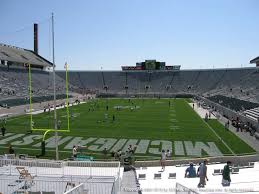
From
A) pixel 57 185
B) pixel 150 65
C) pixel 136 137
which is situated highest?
pixel 150 65

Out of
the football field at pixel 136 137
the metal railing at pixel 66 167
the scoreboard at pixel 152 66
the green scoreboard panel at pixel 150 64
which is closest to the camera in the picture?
the metal railing at pixel 66 167

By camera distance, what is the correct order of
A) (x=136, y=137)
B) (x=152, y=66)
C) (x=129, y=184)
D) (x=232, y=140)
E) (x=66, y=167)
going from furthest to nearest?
(x=152, y=66) → (x=136, y=137) → (x=232, y=140) → (x=66, y=167) → (x=129, y=184)

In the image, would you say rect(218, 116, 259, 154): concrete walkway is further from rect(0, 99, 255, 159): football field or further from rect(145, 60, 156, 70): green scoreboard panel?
rect(145, 60, 156, 70): green scoreboard panel

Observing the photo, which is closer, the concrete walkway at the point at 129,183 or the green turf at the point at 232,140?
the concrete walkway at the point at 129,183

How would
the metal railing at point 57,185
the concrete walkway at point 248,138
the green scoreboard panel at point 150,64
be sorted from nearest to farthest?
the metal railing at point 57,185 < the concrete walkway at point 248,138 < the green scoreboard panel at point 150,64

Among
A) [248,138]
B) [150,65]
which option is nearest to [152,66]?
[150,65]

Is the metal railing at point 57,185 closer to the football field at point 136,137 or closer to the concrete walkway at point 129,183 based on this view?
the concrete walkway at point 129,183

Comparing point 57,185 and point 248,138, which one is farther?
point 248,138

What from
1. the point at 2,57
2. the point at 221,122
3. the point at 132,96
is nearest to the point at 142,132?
the point at 221,122

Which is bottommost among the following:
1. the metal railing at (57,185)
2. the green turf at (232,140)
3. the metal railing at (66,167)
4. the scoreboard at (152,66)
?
the green turf at (232,140)

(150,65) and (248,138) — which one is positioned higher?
(150,65)

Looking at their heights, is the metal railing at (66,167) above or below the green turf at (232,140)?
above

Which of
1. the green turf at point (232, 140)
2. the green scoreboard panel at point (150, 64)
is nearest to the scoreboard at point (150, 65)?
the green scoreboard panel at point (150, 64)

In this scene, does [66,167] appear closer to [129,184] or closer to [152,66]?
[129,184]
